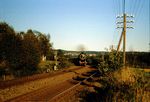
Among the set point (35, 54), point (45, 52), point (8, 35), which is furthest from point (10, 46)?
point (45, 52)

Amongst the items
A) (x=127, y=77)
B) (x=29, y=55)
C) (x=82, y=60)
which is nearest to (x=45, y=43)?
(x=82, y=60)

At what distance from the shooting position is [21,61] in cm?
3028

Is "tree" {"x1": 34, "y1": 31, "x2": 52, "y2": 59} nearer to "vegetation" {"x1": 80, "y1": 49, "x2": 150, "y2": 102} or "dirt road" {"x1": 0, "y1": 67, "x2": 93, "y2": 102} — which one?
"vegetation" {"x1": 80, "y1": 49, "x2": 150, "y2": 102}

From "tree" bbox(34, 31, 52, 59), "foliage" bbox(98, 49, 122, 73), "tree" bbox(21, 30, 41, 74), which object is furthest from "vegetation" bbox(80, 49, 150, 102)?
"tree" bbox(34, 31, 52, 59)

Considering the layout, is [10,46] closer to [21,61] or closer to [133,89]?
[21,61]

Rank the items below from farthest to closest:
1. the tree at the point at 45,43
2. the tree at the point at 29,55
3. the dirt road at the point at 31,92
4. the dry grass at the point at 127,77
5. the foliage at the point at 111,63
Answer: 1. the tree at the point at 45,43
2. the tree at the point at 29,55
3. the foliage at the point at 111,63
4. the dry grass at the point at 127,77
5. the dirt road at the point at 31,92

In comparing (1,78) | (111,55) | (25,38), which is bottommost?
(1,78)

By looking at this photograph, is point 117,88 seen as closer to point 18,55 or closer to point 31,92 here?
point 31,92

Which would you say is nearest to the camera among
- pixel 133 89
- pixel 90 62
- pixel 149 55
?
pixel 133 89

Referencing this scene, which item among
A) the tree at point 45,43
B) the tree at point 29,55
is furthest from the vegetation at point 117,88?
the tree at point 45,43

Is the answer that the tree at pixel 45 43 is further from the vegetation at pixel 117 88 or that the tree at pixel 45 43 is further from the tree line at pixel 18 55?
the vegetation at pixel 117 88

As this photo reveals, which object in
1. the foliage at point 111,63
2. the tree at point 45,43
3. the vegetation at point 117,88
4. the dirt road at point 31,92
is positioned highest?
the tree at point 45,43

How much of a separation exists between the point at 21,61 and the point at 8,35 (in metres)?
4.26

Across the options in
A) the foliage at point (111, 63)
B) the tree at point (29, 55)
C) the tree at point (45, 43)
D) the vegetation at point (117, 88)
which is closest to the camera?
the vegetation at point (117, 88)
